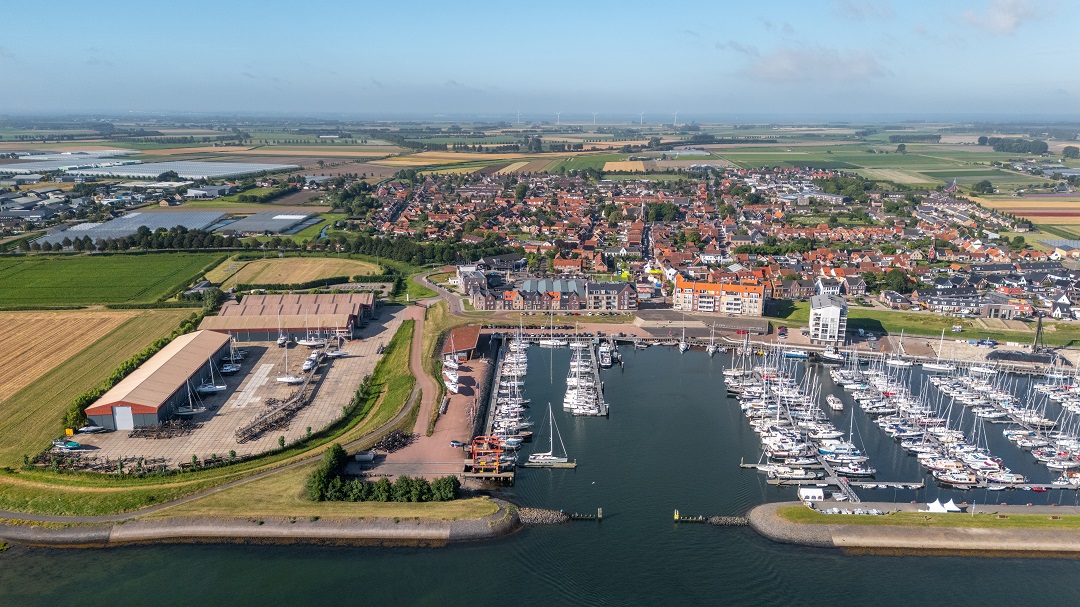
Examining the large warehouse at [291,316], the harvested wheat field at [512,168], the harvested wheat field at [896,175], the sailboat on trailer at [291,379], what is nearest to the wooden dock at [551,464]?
the sailboat on trailer at [291,379]

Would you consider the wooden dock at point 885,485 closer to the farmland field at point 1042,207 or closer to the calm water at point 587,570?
the calm water at point 587,570

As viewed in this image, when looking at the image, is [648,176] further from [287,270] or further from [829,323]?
[829,323]

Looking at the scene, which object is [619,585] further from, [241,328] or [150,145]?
[150,145]

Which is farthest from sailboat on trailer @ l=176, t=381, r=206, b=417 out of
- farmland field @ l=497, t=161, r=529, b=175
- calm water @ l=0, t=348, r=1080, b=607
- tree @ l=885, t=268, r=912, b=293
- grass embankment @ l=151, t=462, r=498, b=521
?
farmland field @ l=497, t=161, r=529, b=175

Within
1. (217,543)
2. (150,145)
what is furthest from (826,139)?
(217,543)

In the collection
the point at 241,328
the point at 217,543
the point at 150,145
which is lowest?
the point at 217,543

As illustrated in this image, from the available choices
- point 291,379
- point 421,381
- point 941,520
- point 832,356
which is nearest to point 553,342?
point 421,381

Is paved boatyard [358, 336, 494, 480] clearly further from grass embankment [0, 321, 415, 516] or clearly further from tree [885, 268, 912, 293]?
tree [885, 268, 912, 293]
